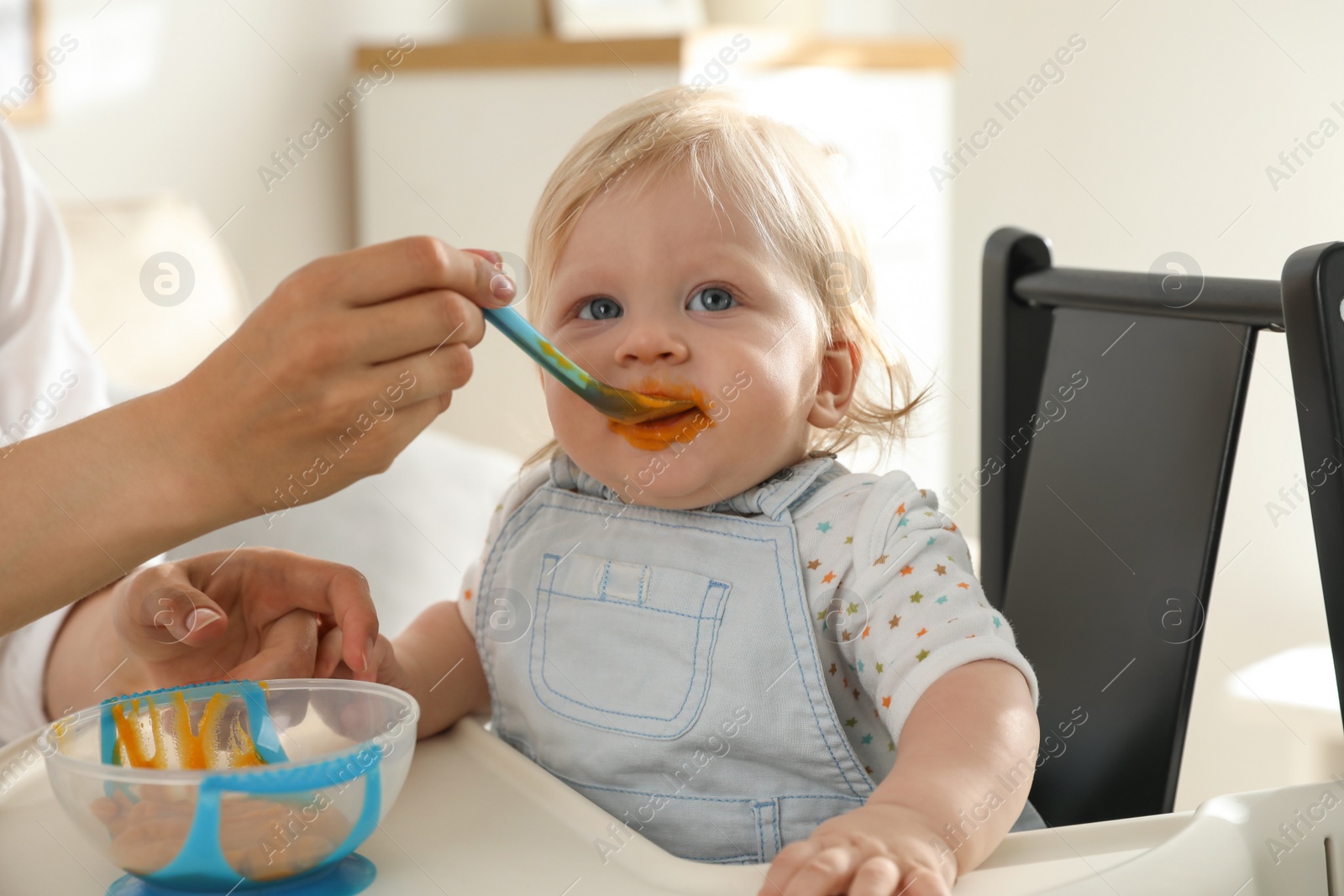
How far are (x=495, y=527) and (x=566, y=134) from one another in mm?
1332

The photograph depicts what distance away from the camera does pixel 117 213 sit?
1.67 meters

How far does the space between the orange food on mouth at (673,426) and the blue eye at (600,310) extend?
7cm

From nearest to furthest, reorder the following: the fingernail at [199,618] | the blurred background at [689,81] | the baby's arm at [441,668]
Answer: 1. the fingernail at [199,618]
2. the baby's arm at [441,668]
3. the blurred background at [689,81]

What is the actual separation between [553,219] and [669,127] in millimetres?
97

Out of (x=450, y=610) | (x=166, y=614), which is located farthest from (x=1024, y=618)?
(x=166, y=614)

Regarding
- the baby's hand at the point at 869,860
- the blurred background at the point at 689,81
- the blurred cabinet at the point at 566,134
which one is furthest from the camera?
the blurred cabinet at the point at 566,134

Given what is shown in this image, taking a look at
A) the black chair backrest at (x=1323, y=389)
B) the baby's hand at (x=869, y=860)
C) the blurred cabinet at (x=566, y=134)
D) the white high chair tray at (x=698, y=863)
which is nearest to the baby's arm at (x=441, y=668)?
the white high chair tray at (x=698, y=863)

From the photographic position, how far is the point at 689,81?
1.87 m

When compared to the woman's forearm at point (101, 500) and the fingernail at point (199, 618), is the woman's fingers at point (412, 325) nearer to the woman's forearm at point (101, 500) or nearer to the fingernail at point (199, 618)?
the woman's forearm at point (101, 500)

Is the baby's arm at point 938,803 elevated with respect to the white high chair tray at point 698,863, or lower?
elevated

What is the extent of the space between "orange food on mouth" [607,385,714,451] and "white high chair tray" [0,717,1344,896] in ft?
0.69

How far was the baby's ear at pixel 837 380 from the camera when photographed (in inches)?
32.0

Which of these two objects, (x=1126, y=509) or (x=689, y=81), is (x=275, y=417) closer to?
(x=1126, y=509)

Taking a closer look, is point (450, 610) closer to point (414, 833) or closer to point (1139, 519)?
point (414, 833)
